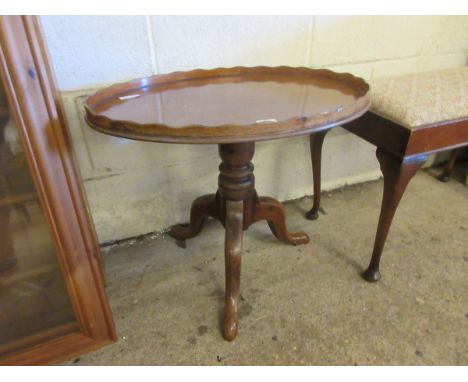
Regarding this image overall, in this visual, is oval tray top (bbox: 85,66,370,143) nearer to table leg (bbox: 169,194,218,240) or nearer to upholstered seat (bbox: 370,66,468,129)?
upholstered seat (bbox: 370,66,468,129)

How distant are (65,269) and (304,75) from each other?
89 centimetres

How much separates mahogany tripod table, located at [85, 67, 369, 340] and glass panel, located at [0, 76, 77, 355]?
0.74ft

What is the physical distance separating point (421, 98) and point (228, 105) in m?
0.61

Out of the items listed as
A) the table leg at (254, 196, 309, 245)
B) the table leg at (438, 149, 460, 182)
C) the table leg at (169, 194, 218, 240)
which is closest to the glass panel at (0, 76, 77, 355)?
the table leg at (169, 194, 218, 240)

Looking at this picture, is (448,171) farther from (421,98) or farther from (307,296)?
(307,296)

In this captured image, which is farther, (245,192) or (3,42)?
(245,192)

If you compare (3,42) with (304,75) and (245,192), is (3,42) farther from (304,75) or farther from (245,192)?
(304,75)

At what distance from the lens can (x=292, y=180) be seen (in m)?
1.67

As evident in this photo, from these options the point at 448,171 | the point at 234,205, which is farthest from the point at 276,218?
A: the point at 448,171

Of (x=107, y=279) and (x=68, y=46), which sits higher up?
(x=68, y=46)

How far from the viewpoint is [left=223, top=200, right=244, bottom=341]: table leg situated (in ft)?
3.57

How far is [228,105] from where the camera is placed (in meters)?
0.91
